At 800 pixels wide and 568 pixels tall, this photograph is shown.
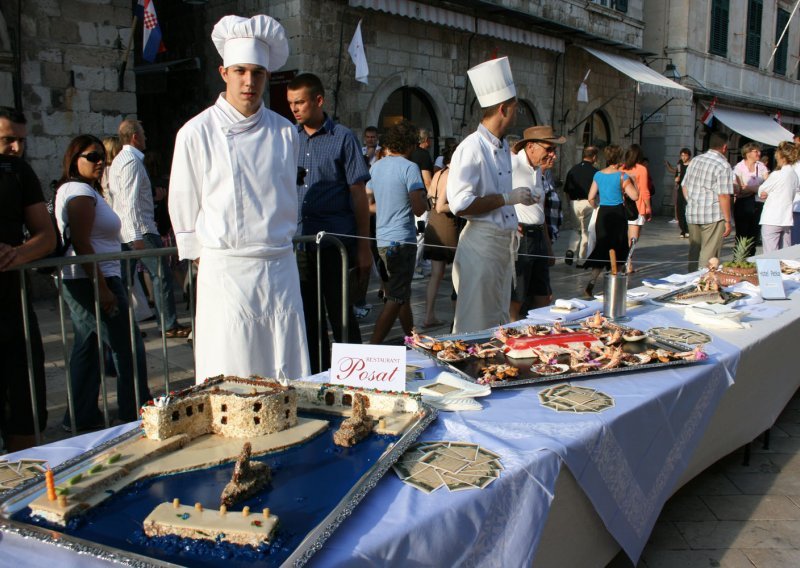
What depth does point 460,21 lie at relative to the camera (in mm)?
11914

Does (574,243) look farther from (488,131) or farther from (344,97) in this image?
(488,131)

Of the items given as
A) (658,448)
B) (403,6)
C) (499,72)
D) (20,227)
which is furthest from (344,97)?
(658,448)

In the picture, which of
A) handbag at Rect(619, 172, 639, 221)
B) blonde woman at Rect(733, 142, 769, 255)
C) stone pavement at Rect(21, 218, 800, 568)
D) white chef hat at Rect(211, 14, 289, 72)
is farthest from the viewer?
blonde woman at Rect(733, 142, 769, 255)

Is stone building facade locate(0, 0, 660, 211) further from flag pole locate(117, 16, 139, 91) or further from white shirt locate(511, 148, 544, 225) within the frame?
white shirt locate(511, 148, 544, 225)

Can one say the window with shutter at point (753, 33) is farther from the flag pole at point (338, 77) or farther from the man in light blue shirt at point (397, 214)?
the man in light blue shirt at point (397, 214)

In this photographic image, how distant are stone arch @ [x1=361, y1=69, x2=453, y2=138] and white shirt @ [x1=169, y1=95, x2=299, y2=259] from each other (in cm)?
836

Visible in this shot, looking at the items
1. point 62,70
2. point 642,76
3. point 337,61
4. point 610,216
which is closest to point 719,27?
point 642,76

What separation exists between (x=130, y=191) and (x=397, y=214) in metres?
2.15

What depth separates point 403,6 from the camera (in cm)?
1064

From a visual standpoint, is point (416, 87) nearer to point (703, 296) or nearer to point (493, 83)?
point (493, 83)

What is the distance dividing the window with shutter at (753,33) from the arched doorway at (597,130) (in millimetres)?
8296

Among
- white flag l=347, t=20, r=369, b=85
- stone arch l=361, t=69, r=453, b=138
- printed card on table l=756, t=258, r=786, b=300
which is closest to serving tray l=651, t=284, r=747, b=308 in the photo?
printed card on table l=756, t=258, r=786, b=300

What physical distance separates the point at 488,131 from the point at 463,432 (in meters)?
2.45

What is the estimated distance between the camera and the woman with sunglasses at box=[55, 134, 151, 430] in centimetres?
370
